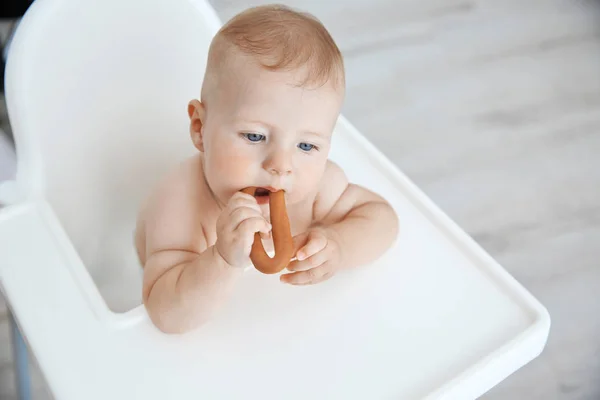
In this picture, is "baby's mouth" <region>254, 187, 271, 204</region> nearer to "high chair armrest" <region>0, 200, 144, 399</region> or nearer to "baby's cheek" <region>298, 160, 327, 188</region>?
"baby's cheek" <region>298, 160, 327, 188</region>

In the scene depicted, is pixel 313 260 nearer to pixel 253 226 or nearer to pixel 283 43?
pixel 253 226

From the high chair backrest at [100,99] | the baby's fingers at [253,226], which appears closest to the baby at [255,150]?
the baby's fingers at [253,226]

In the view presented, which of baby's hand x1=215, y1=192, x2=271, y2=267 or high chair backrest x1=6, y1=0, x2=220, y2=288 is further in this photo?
high chair backrest x1=6, y1=0, x2=220, y2=288

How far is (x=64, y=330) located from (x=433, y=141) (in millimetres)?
1169

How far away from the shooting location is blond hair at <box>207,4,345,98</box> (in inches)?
22.1

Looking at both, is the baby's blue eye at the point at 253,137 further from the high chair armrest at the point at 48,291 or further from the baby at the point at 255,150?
the high chair armrest at the point at 48,291

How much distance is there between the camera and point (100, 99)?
77 cm

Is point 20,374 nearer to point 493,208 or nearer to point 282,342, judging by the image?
point 282,342

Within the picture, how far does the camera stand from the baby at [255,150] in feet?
1.84

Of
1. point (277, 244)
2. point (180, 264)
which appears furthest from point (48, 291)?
point (277, 244)

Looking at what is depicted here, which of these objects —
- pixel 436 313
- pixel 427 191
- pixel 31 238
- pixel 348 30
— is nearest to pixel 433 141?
pixel 427 191

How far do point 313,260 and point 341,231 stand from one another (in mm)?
71

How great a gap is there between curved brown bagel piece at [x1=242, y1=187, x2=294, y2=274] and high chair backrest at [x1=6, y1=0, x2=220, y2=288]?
0.27 meters

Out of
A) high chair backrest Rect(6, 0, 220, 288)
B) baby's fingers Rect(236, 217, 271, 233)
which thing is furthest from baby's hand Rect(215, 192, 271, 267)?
high chair backrest Rect(6, 0, 220, 288)
